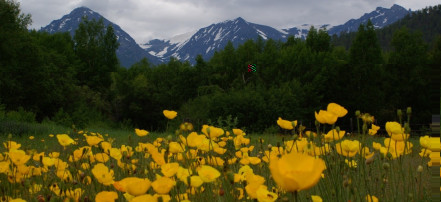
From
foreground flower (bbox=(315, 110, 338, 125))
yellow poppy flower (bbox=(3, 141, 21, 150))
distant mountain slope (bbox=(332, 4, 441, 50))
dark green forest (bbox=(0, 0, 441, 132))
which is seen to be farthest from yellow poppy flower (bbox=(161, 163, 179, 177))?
distant mountain slope (bbox=(332, 4, 441, 50))

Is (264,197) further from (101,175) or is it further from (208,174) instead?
(101,175)

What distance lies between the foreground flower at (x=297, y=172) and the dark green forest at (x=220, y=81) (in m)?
17.3

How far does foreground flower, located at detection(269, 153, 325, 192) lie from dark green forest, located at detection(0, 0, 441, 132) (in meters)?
17.3

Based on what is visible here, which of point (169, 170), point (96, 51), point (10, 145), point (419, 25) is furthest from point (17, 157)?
point (419, 25)

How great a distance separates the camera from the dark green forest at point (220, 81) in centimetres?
2058

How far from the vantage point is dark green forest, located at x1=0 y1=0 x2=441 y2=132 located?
67.5 feet

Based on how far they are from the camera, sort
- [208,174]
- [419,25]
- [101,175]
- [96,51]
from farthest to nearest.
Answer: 1. [419,25]
2. [96,51]
3. [101,175]
4. [208,174]

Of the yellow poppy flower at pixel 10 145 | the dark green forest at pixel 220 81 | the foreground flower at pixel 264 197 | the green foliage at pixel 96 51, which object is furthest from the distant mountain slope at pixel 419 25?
the foreground flower at pixel 264 197

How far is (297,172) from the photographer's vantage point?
0.62m

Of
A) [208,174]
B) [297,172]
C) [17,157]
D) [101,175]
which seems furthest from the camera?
[17,157]

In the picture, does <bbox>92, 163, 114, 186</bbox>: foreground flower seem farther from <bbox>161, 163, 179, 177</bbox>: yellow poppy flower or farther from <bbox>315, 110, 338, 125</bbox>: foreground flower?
<bbox>315, 110, 338, 125</bbox>: foreground flower

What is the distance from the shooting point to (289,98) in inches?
855

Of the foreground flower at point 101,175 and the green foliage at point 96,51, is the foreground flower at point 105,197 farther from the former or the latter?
the green foliage at point 96,51

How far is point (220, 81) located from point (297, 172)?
31.0 metres
